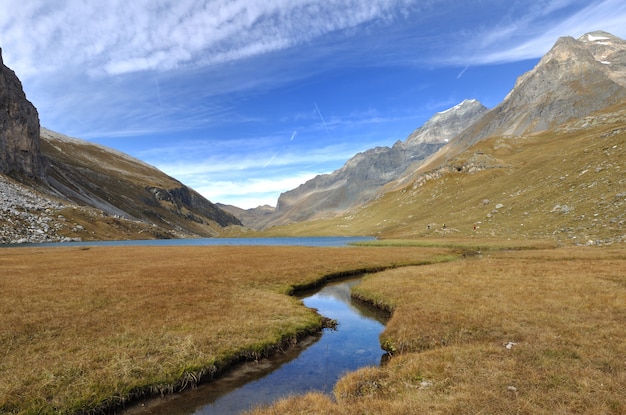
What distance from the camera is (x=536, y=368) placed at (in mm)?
12867

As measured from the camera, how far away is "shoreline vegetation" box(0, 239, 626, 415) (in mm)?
11438

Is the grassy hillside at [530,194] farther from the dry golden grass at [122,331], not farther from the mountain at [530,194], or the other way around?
the dry golden grass at [122,331]

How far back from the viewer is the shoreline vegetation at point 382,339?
37.5ft

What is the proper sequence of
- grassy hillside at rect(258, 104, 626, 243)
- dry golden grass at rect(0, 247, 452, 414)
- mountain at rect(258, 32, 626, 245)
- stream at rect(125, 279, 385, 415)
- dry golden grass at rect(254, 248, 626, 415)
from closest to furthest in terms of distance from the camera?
dry golden grass at rect(254, 248, 626, 415) < dry golden grass at rect(0, 247, 452, 414) < stream at rect(125, 279, 385, 415) < mountain at rect(258, 32, 626, 245) < grassy hillside at rect(258, 104, 626, 243)

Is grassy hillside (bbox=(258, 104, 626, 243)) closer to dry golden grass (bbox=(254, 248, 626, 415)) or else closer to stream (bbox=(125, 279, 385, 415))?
dry golden grass (bbox=(254, 248, 626, 415))

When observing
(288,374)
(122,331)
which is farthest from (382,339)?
(122,331)

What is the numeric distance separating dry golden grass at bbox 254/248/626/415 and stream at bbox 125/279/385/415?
1852 mm

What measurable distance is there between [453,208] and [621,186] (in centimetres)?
6292

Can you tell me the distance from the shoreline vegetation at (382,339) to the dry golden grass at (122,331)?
0.07 m

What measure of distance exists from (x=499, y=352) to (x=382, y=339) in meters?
6.56

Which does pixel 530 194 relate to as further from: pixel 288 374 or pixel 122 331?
pixel 122 331

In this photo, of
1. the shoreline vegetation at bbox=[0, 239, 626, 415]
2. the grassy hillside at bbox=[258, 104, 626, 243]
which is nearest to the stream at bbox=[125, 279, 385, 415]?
the shoreline vegetation at bbox=[0, 239, 626, 415]

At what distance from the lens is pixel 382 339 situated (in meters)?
19.6

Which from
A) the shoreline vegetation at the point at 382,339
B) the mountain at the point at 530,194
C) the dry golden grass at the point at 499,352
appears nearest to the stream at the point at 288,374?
the shoreline vegetation at the point at 382,339
